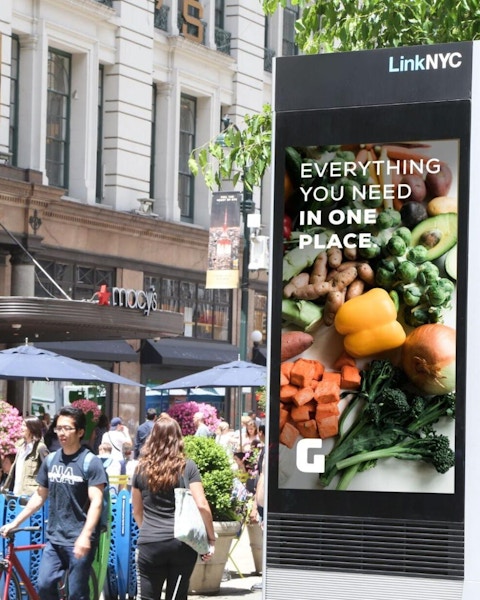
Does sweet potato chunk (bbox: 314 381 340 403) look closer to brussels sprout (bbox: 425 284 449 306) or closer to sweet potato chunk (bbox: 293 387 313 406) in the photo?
sweet potato chunk (bbox: 293 387 313 406)

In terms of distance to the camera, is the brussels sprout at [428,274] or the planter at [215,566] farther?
the planter at [215,566]

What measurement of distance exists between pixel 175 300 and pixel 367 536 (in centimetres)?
3224

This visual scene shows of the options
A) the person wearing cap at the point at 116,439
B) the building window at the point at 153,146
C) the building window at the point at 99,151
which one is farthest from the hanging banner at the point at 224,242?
the building window at the point at 153,146

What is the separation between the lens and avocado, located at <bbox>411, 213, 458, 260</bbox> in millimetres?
7039

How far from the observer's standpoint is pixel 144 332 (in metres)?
26.0

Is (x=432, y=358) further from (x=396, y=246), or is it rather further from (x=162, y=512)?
(x=162, y=512)

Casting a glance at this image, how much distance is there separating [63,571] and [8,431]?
10501 mm

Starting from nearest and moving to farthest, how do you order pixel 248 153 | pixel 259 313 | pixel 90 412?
pixel 248 153 → pixel 90 412 → pixel 259 313

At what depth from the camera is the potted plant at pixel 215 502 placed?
14.9 meters

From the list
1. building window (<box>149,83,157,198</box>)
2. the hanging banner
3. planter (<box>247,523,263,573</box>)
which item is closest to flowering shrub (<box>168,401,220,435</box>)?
the hanging banner

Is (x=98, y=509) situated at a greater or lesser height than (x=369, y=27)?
lesser

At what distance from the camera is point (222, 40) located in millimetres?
41969

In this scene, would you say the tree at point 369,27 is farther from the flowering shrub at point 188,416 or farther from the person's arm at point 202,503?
the flowering shrub at point 188,416

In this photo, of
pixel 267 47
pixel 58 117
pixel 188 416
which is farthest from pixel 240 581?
pixel 267 47
